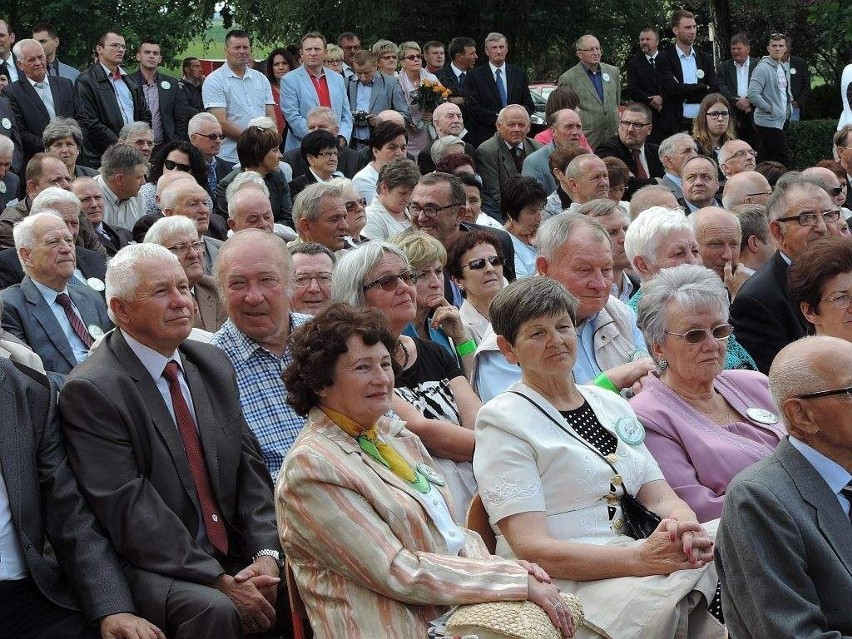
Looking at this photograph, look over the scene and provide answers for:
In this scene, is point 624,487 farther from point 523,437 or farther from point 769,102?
point 769,102

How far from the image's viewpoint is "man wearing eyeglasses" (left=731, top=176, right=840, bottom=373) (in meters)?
6.08

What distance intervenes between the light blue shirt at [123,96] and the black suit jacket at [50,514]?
8.03 m

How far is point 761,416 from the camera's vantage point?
4.85 meters

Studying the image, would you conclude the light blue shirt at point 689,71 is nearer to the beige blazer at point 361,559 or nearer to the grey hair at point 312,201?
the grey hair at point 312,201

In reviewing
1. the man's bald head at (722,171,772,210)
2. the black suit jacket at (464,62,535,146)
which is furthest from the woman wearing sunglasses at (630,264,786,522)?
the black suit jacket at (464,62,535,146)

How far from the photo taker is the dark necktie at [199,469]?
425 centimetres

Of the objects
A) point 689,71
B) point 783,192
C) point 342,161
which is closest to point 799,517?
point 783,192

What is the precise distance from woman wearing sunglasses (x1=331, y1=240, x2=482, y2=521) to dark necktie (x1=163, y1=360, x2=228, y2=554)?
851mm

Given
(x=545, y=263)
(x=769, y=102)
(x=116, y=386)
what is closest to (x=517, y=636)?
(x=116, y=386)

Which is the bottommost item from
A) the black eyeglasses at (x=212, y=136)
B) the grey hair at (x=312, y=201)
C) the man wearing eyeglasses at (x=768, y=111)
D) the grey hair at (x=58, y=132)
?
the man wearing eyeglasses at (x=768, y=111)

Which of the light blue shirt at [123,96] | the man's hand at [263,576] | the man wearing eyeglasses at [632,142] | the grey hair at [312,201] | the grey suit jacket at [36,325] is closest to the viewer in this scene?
the man's hand at [263,576]

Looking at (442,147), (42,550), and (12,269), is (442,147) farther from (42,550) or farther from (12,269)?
(42,550)

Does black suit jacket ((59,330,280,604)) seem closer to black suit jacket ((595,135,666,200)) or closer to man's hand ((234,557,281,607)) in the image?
man's hand ((234,557,281,607))

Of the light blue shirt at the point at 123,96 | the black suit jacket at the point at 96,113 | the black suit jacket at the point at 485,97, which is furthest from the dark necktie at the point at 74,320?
the black suit jacket at the point at 485,97
